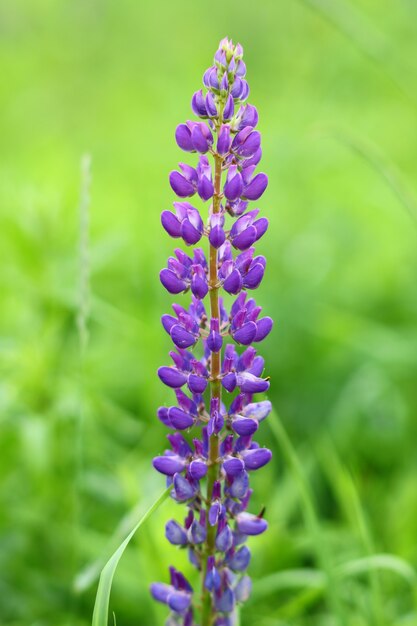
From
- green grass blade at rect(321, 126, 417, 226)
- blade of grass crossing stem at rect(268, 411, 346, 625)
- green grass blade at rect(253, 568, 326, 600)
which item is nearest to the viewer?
blade of grass crossing stem at rect(268, 411, 346, 625)

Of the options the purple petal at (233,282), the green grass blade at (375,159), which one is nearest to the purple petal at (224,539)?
the purple petal at (233,282)

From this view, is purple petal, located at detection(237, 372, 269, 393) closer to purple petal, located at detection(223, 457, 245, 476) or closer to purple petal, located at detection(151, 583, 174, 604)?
purple petal, located at detection(223, 457, 245, 476)

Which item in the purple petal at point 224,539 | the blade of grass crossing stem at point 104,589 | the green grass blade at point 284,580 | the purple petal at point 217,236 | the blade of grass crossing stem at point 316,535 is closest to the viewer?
the blade of grass crossing stem at point 104,589

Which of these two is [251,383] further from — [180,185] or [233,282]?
[180,185]

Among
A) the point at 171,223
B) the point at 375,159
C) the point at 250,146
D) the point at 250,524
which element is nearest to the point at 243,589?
the point at 250,524

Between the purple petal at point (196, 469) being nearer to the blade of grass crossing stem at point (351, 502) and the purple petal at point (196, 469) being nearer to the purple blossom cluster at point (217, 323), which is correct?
the purple blossom cluster at point (217, 323)

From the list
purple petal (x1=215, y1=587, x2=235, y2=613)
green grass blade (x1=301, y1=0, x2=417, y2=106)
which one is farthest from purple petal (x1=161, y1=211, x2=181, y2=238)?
green grass blade (x1=301, y1=0, x2=417, y2=106)
